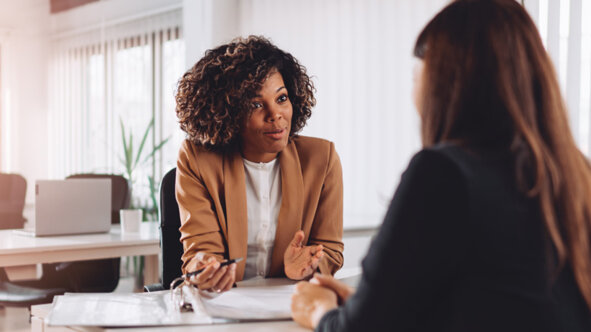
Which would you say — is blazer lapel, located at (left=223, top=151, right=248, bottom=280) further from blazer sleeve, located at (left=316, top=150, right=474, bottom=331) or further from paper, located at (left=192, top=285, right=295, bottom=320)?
blazer sleeve, located at (left=316, top=150, right=474, bottom=331)

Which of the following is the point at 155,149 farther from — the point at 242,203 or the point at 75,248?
the point at 242,203

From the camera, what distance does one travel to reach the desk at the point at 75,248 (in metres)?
2.48

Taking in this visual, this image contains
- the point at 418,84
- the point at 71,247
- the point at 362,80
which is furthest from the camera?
the point at 362,80

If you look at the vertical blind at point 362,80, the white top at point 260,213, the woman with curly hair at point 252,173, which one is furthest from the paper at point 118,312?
the vertical blind at point 362,80

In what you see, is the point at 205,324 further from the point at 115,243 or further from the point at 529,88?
the point at 115,243

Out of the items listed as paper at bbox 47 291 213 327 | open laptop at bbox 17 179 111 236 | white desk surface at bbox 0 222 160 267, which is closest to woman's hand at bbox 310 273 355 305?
paper at bbox 47 291 213 327

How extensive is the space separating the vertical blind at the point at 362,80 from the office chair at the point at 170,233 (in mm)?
1820

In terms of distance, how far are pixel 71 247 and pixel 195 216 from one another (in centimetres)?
119

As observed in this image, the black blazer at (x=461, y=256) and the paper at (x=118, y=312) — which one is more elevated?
the black blazer at (x=461, y=256)

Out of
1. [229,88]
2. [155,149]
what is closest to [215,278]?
[229,88]

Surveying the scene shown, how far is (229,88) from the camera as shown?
1814mm

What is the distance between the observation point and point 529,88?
0.79 m

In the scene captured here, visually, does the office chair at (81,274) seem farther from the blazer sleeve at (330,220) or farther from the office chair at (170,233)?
the blazer sleeve at (330,220)

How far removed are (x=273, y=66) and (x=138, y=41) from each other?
14.5ft
